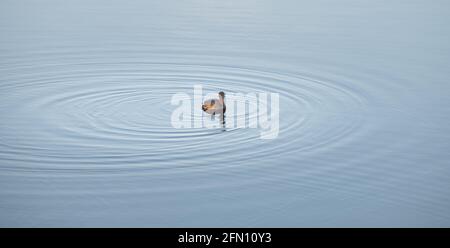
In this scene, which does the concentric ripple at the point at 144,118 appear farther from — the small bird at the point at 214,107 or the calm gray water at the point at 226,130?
the small bird at the point at 214,107

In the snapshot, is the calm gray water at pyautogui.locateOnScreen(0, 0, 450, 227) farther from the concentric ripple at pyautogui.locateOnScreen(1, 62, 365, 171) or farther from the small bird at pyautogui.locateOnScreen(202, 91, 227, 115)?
the small bird at pyautogui.locateOnScreen(202, 91, 227, 115)

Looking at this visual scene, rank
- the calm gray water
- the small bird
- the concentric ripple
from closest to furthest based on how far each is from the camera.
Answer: the calm gray water
the concentric ripple
the small bird

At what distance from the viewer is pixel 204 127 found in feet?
39.6

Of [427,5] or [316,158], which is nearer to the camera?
[316,158]

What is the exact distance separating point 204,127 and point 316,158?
73.8 inches

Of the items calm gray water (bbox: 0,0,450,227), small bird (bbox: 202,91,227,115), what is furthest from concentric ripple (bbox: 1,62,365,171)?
small bird (bbox: 202,91,227,115)

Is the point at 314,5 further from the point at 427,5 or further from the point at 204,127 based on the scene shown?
the point at 204,127

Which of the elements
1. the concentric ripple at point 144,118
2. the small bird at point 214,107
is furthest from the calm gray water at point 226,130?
the small bird at point 214,107

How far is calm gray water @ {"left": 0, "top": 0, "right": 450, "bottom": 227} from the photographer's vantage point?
389 inches

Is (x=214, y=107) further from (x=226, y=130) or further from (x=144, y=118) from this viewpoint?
(x=144, y=118)

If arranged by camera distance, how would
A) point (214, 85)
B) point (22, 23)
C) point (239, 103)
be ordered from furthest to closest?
point (22, 23), point (214, 85), point (239, 103)

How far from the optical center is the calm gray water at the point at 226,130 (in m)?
9.88

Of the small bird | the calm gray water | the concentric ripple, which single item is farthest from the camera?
the small bird
